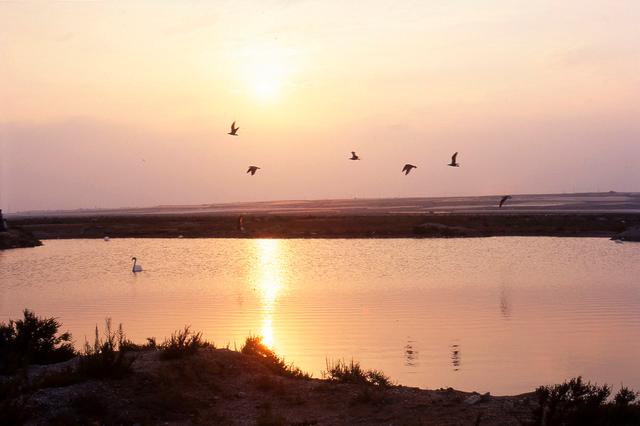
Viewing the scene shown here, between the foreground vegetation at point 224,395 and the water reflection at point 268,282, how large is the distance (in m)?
3.16

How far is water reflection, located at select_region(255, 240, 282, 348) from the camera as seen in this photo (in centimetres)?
1815

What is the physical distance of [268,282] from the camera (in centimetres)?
2914

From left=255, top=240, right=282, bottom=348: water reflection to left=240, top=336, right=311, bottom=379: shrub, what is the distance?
1.30 metres

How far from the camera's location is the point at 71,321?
1975 cm

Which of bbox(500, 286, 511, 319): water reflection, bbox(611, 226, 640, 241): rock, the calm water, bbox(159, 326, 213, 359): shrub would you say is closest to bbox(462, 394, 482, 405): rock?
the calm water

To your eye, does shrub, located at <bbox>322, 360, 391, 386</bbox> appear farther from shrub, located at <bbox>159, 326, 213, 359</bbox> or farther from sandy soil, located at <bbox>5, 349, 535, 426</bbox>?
shrub, located at <bbox>159, 326, 213, 359</bbox>

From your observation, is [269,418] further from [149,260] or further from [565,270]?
[149,260]

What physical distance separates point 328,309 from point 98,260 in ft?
78.2

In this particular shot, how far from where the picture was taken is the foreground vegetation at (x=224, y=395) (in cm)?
904

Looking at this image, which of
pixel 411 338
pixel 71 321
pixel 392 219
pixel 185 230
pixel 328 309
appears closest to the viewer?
pixel 411 338

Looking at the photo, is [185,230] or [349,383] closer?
[349,383]

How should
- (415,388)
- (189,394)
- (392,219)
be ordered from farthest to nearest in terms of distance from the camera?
1. (392,219)
2. (415,388)
3. (189,394)

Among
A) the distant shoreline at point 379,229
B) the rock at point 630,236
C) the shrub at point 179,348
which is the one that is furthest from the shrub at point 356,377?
the distant shoreline at point 379,229

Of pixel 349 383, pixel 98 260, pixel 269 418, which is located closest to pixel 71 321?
pixel 349 383
